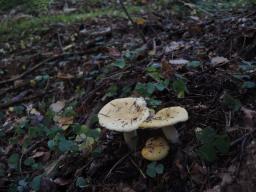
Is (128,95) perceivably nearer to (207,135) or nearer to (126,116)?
(126,116)

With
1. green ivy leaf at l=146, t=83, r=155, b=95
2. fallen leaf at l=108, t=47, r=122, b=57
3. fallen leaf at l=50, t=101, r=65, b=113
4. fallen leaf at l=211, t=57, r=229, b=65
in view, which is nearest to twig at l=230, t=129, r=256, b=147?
green ivy leaf at l=146, t=83, r=155, b=95

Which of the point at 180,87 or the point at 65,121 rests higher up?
the point at 180,87

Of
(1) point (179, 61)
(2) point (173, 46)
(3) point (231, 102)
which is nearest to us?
(3) point (231, 102)

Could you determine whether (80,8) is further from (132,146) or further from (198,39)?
(132,146)

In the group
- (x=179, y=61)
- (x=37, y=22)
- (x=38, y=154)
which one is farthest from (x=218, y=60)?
(x=37, y=22)

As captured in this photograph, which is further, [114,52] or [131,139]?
[114,52]

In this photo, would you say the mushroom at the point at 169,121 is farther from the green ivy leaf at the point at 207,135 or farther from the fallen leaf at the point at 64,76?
the fallen leaf at the point at 64,76

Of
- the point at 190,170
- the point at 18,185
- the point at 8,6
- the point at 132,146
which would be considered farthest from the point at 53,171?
the point at 8,6
